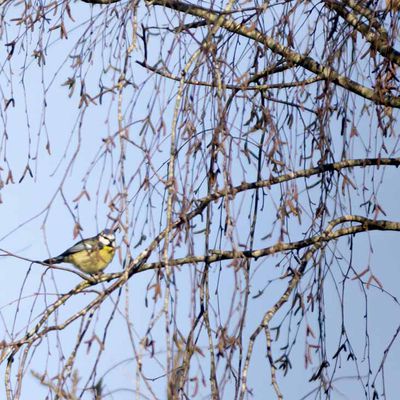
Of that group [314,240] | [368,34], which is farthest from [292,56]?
[314,240]

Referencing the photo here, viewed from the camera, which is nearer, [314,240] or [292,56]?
[314,240]

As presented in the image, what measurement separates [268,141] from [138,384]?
2.16 feet

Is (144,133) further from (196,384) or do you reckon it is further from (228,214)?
(196,384)

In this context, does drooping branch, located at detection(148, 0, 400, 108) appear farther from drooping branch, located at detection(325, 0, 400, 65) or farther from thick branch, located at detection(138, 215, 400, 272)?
thick branch, located at detection(138, 215, 400, 272)

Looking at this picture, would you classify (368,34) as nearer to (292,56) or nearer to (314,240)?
(292,56)

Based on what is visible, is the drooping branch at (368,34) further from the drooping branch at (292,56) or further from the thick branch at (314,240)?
the thick branch at (314,240)

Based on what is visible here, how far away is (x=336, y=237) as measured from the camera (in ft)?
8.98

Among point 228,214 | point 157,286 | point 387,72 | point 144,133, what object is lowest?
point 157,286

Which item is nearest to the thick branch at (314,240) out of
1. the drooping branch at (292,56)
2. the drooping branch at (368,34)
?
the drooping branch at (292,56)

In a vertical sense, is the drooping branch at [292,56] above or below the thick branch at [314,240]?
above

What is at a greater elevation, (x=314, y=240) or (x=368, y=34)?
(x=368, y=34)

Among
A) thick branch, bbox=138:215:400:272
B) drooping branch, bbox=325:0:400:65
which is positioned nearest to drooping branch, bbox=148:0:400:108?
drooping branch, bbox=325:0:400:65

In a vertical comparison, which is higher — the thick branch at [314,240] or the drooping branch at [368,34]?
the drooping branch at [368,34]

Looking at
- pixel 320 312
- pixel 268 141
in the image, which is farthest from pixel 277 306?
pixel 268 141
